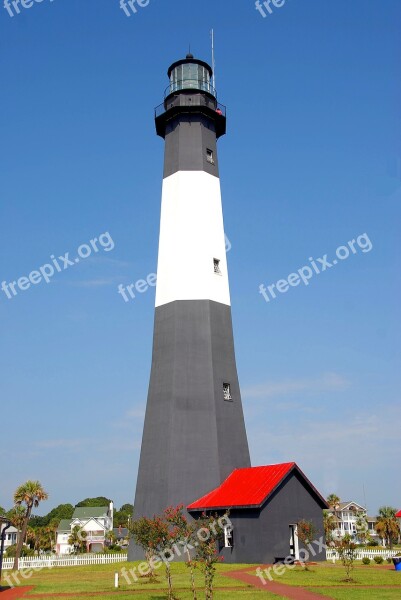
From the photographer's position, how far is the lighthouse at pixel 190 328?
3142cm

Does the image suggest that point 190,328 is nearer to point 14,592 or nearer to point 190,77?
point 14,592

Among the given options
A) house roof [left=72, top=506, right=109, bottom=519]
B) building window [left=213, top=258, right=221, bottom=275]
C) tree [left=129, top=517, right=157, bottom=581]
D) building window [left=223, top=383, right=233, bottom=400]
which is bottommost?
tree [left=129, top=517, right=157, bottom=581]

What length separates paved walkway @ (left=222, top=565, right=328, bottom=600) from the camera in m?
18.3

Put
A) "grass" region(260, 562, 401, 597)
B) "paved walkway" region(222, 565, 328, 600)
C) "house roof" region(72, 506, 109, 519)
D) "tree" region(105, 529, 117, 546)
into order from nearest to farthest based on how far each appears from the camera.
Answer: "paved walkway" region(222, 565, 328, 600), "grass" region(260, 562, 401, 597), "tree" region(105, 529, 117, 546), "house roof" region(72, 506, 109, 519)

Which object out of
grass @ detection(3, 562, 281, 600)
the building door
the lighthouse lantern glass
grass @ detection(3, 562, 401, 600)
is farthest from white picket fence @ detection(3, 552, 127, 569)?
the lighthouse lantern glass

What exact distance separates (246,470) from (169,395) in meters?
5.84

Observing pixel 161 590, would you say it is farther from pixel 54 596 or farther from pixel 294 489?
pixel 294 489

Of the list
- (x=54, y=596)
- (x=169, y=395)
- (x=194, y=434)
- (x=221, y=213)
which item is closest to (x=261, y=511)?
(x=194, y=434)

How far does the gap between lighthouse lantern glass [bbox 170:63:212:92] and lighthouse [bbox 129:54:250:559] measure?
0.07m

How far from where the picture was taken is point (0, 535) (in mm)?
25781

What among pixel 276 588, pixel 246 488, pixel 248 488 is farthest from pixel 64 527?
pixel 276 588

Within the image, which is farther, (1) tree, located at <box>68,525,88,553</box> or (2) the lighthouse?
(1) tree, located at <box>68,525,88,553</box>

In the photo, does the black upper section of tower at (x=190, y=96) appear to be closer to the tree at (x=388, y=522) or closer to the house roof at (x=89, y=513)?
the tree at (x=388, y=522)

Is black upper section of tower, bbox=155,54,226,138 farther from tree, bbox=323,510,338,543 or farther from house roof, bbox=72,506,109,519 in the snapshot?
house roof, bbox=72,506,109,519
